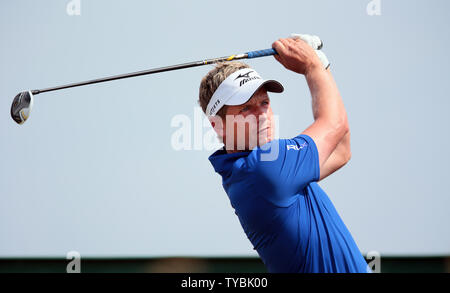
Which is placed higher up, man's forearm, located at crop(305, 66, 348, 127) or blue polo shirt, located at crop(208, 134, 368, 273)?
man's forearm, located at crop(305, 66, 348, 127)

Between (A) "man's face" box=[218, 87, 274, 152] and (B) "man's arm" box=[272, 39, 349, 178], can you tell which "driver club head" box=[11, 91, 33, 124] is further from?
(B) "man's arm" box=[272, 39, 349, 178]

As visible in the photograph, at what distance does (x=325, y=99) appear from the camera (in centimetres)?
199

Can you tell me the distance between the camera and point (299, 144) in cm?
196

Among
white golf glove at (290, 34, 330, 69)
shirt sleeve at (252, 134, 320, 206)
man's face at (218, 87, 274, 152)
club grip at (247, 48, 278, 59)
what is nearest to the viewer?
shirt sleeve at (252, 134, 320, 206)

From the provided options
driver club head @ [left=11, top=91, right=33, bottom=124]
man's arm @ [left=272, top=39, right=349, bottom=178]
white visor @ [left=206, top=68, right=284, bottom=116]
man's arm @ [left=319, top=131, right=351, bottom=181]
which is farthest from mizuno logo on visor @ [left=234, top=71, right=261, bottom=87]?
driver club head @ [left=11, top=91, right=33, bottom=124]

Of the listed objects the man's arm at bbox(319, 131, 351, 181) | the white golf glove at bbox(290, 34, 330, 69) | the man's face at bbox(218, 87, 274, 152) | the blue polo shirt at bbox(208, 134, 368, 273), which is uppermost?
the white golf glove at bbox(290, 34, 330, 69)

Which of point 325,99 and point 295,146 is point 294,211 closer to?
point 295,146

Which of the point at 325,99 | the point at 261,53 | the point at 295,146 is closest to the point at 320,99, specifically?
the point at 325,99

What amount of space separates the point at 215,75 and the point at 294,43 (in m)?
0.43

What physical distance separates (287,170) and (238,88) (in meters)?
0.46

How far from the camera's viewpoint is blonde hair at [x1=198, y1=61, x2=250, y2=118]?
90.5 inches

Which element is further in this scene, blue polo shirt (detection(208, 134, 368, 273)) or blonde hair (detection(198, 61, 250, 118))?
blonde hair (detection(198, 61, 250, 118))

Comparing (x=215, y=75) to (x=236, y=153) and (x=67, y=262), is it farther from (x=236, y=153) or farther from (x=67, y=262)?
(x=67, y=262)
